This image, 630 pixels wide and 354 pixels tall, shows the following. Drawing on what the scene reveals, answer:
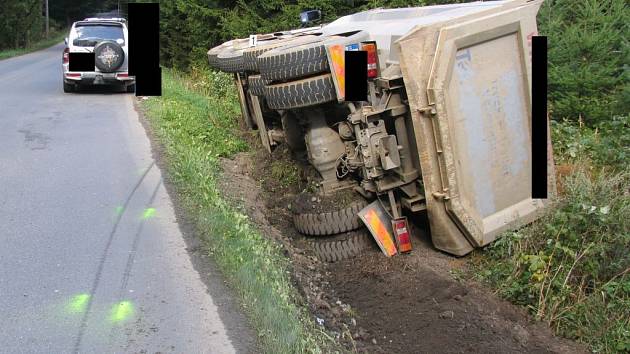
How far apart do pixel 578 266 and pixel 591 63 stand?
3.84m

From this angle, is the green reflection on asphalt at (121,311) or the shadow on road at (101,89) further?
the shadow on road at (101,89)

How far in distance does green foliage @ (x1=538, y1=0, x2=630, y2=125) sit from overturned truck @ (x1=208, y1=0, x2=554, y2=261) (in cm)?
239

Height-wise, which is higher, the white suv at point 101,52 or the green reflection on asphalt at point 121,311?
the white suv at point 101,52

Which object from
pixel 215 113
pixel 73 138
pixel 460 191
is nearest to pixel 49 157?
pixel 73 138

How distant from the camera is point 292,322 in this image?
3787 millimetres

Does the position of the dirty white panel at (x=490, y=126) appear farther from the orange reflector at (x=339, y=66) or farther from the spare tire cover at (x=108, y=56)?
the spare tire cover at (x=108, y=56)

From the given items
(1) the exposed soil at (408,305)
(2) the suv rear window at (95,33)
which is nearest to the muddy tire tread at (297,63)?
(1) the exposed soil at (408,305)

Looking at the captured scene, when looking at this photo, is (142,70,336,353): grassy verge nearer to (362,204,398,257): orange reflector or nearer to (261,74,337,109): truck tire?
(362,204,398,257): orange reflector

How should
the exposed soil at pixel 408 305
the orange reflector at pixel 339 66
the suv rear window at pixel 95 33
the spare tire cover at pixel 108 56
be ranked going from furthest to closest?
the suv rear window at pixel 95 33
the spare tire cover at pixel 108 56
the orange reflector at pixel 339 66
the exposed soil at pixel 408 305

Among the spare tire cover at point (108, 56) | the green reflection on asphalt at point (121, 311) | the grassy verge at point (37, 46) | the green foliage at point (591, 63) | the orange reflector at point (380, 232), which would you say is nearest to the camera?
the green reflection on asphalt at point (121, 311)

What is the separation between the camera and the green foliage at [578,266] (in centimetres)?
478

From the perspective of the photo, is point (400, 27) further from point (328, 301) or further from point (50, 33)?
point (50, 33)

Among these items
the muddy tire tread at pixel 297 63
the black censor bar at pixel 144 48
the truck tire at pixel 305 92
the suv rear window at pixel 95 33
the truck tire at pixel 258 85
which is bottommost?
the truck tire at pixel 305 92

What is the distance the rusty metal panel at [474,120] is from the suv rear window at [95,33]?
40.0 ft
